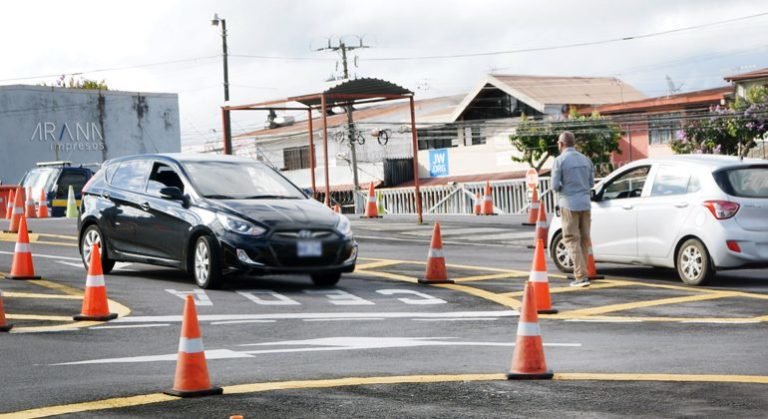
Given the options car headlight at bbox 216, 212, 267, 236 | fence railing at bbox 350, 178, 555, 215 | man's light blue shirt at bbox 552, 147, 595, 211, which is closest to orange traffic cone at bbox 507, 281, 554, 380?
car headlight at bbox 216, 212, 267, 236

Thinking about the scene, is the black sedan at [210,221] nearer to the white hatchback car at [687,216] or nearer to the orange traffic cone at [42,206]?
the white hatchback car at [687,216]

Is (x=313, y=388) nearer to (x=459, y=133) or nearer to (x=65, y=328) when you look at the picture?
(x=65, y=328)

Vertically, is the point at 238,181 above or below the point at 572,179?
above

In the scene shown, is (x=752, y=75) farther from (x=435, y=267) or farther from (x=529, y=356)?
(x=529, y=356)

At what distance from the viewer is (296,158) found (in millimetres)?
76188

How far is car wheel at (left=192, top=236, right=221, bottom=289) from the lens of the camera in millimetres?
15367

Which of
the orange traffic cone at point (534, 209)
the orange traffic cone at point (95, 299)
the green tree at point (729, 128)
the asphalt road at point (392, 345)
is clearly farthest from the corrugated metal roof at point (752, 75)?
the orange traffic cone at point (95, 299)

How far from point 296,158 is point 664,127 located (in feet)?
84.8

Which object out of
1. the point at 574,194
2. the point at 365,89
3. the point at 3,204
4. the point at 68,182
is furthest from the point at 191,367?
the point at 3,204

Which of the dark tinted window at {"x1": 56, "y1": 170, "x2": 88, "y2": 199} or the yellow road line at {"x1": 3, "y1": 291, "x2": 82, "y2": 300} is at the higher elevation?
the dark tinted window at {"x1": 56, "y1": 170, "x2": 88, "y2": 199}

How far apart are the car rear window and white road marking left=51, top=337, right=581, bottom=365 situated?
5.51 metres

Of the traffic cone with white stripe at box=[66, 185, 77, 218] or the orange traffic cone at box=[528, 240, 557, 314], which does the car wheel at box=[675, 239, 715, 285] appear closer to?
the orange traffic cone at box=[528, 240, 557, 314]

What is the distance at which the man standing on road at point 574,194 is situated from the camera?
1620 centimetres

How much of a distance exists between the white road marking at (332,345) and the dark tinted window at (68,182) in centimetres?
2626
